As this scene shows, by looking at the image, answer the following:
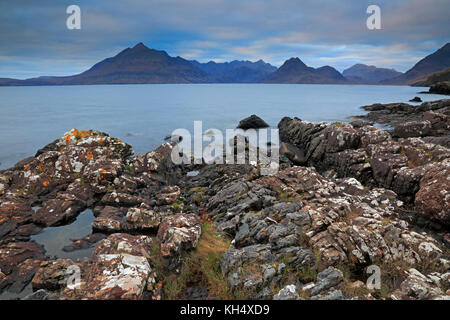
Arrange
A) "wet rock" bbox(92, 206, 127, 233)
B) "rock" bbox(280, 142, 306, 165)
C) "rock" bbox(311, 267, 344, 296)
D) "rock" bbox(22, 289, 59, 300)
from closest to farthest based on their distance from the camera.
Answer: "rock" bbox(311, 267, 344, 296) → "rock" bbox(22, 289, 59, 300) → "wet rock" bbox(92, 206, 127, 233) → "rock" bbox(280, 142, 306, 165)

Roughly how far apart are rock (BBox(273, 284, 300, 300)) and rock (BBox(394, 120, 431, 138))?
29.0 metres

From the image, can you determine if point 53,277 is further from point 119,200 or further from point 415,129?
point 415,129

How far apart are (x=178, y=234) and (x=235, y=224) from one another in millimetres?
4452

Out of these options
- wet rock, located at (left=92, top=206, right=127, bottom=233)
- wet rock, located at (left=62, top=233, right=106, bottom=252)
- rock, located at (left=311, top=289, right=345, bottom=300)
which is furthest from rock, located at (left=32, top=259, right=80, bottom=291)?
rock, located at (left=311, top=289, right=345, bottom=300)

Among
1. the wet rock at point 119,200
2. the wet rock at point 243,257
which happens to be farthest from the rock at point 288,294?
the wet rock at point 119,200

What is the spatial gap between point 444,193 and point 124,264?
16.3m

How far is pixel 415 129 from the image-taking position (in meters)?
29.8

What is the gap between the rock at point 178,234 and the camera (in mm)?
11281

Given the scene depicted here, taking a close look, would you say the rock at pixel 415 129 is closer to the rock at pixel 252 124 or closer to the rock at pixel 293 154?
the rock at pixel 293 154

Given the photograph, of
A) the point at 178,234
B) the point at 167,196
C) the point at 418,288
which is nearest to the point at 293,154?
the point at 167,196

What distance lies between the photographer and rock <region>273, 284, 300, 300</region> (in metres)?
8.45

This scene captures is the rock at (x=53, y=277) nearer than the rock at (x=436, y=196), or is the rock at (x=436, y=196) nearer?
the rock at (x=53, y=277)

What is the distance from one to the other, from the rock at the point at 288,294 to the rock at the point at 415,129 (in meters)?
29.0

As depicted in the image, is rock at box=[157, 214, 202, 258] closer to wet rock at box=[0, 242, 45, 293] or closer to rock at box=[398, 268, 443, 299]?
wet rock at box=[0, 242, 45, 293]
